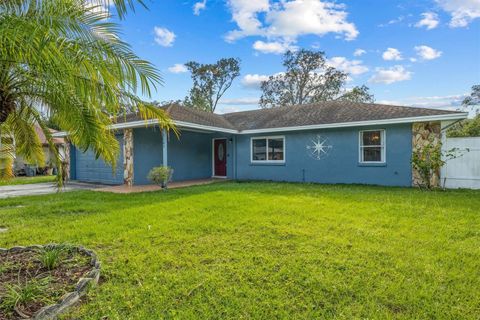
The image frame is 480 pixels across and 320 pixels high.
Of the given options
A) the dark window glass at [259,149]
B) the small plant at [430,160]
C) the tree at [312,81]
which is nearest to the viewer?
the small plant at [430,160]

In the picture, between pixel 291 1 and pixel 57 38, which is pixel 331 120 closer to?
pixel 291 1

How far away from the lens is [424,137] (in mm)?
10328

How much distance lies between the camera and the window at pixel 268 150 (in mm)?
13578

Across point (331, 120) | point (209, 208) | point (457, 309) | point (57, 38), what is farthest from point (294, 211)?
point (331, 120)

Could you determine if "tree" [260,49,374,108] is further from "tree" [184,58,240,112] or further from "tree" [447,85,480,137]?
"tree" [447,85,480,137]

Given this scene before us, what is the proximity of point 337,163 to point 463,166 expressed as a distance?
4.34 m

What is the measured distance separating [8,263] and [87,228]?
173cm

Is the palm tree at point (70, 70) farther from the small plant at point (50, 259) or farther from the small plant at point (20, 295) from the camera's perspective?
the small plant at point (20, 295)

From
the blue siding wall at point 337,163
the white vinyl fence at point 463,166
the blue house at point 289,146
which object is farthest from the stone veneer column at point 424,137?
the white vinyl fence at point 463,166

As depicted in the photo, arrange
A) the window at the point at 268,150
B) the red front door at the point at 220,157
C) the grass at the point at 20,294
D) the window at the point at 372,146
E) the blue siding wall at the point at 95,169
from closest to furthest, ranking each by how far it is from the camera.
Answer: the grass at the point at 20,294, the window at the point at 372,146, the blue siding wall at the point at 95,169, the window at the point at 268,150, the red front door at the point at 220,157

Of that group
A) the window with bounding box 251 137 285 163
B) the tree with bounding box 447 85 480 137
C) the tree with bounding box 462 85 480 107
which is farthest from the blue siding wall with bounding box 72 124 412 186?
the tree with bounding box 462 85 480 107

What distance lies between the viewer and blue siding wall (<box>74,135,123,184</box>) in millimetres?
13289

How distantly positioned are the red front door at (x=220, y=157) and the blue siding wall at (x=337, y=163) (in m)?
1.17

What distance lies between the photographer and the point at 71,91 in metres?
3.44
